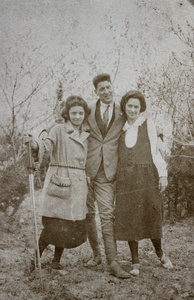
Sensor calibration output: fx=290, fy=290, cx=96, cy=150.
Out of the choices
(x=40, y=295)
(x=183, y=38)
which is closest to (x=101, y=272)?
(x=40, y=295)

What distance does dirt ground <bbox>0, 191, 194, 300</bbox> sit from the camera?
2.51m

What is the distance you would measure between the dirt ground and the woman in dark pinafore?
0.19m

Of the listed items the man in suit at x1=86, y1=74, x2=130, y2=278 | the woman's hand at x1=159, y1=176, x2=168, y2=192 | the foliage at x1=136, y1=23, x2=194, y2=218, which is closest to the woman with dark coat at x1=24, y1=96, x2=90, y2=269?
the man in suit at x1=86, y1=74, x2=130, y2=278

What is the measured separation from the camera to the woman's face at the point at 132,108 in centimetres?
304

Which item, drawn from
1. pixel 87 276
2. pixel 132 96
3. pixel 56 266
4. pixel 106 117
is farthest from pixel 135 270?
pixel 132 96

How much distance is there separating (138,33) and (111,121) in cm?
131

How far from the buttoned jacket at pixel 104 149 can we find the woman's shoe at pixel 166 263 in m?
0.99

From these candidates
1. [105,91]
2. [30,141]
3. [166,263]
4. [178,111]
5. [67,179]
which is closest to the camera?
[30,141]

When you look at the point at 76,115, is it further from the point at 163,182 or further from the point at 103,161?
the point at 163,182

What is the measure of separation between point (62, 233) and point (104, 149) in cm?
94

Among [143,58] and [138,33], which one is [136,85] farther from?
[138,33]

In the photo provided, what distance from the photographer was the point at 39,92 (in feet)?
13.1

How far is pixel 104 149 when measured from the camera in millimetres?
3018

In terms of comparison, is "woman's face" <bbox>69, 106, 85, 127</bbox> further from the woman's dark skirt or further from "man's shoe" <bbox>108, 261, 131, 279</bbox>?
"man's shoe" <bbox>108, 261, 131, 279</bbox>
